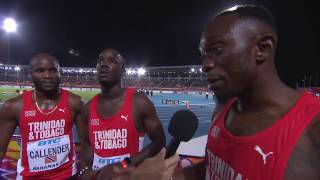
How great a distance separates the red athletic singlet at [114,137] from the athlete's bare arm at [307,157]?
2.46 m

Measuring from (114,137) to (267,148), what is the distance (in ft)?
7.94

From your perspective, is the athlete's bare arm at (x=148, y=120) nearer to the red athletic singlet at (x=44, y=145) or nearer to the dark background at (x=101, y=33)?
the red athletic singlet at (x=44, y=145)

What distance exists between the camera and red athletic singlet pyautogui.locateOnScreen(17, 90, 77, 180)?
3527mm

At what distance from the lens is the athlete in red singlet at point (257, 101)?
1210 millimetres

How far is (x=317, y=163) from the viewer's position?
115 cm

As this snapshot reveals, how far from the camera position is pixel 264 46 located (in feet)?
4.47

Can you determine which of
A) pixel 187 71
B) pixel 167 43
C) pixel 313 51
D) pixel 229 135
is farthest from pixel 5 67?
pixel 229 135

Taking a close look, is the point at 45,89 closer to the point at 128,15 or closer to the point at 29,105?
the point at 29,105

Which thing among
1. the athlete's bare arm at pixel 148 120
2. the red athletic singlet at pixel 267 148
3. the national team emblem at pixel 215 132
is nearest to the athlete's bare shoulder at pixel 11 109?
the athlete's bare arm at pixel 148 120

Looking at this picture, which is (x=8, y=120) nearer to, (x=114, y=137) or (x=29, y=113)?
(x=29, y=113)

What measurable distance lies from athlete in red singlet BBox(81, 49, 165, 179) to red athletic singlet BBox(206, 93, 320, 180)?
191 centimetres

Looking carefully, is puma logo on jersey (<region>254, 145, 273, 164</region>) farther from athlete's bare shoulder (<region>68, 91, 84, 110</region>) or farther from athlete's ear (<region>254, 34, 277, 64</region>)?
athlete's bare shoulder (<region>68, 91, 84, 110</region>)

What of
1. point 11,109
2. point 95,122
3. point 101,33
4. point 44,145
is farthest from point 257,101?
point 101,33

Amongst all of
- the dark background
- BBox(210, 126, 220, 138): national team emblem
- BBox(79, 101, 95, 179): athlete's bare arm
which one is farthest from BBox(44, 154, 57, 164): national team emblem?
the dark background
